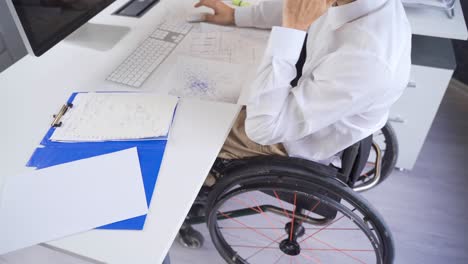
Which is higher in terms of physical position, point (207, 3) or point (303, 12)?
point (303, 12)

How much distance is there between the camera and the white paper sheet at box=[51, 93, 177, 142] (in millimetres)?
→ 915

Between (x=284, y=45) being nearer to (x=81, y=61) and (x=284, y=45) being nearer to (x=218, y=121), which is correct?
(x=218, y=121)

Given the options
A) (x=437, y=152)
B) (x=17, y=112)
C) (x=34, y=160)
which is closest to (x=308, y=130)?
(x=34, y=160)

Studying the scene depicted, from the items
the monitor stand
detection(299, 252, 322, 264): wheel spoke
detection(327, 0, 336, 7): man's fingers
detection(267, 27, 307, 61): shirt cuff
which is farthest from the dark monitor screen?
detection(299, 252, 322, 264): wheel spoke

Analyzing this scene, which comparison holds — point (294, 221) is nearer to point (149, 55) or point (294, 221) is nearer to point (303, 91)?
point (303, 91)

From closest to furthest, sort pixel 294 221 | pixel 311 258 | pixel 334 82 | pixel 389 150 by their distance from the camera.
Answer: pixel 334 82 < pixel 294 221 < pixel 389 150 < pixel 311 258

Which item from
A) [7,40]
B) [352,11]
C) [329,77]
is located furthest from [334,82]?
[7,40]

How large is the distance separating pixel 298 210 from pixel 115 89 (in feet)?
2.10

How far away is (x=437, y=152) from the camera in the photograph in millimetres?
1795

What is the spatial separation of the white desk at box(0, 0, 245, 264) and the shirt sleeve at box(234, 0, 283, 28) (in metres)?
0.29

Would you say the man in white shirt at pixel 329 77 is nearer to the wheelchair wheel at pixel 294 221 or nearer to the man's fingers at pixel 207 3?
the wheelchair wheel at pixel 294 221

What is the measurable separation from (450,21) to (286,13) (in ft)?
2.52

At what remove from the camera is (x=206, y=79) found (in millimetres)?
1077

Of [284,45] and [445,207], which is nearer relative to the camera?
[284,45]
